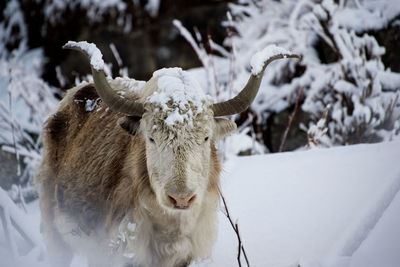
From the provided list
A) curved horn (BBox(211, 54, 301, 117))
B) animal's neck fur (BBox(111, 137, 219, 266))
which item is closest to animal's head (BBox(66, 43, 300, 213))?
curved horn (BBox(211, 54, 301, 117))

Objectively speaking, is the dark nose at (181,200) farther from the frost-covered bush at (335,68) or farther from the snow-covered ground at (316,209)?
the frost-covered bush at (335,68)

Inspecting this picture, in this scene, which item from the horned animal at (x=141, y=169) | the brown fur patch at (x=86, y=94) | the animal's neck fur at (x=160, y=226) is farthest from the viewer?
the brown fur patch at (x=86, y=94)

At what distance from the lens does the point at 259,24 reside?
27.2 ft

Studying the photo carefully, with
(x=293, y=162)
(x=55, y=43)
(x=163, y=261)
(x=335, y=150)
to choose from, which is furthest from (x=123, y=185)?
(x=55, y=43)

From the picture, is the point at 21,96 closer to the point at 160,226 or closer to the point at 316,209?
the point at 160,226

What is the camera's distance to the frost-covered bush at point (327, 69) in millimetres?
5902

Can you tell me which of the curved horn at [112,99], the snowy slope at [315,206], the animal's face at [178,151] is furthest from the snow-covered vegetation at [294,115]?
the curved horn at [112,99]

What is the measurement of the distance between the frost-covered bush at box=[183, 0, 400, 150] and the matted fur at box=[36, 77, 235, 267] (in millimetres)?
1918

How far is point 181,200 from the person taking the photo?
103 inches

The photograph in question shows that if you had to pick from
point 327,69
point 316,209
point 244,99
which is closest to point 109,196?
point 244,99

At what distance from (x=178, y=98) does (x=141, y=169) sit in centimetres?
58

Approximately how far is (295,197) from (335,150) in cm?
90

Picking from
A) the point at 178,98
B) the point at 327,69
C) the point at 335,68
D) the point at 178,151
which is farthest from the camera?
the point at 327,69

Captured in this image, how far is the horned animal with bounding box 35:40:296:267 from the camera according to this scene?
2781 millimetres
